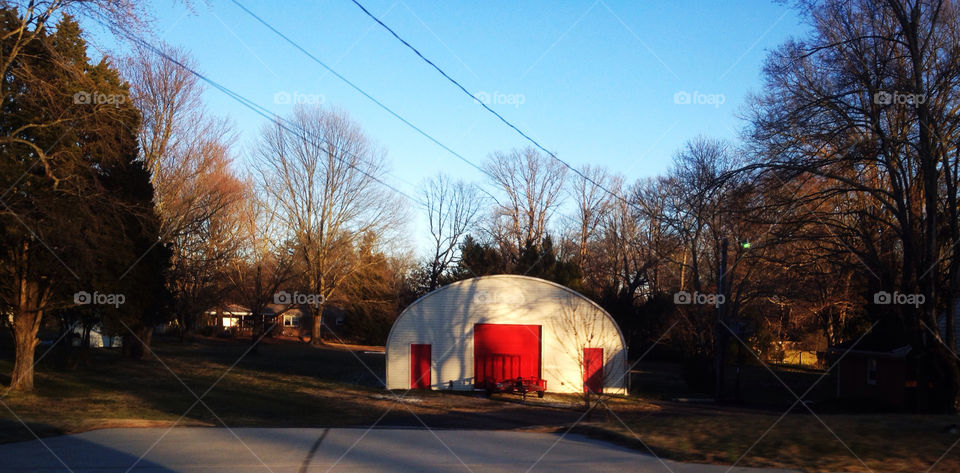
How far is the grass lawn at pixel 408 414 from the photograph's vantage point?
12.2 metres

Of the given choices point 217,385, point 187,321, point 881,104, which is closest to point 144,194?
point 217,385

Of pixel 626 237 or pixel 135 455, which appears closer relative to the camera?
pixel 135 455

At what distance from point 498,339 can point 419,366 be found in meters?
3.44

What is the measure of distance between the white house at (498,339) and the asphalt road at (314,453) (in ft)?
49.0

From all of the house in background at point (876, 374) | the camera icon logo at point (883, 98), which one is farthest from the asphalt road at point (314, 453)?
the house in background at point (876, 374)

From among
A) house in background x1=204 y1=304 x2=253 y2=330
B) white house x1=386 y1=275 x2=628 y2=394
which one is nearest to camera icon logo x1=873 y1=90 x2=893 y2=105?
white house x1=386 y1=275 x2=628 y2=394

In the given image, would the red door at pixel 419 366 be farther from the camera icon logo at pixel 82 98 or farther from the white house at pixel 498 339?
the camera icon logo at pixel 82 98

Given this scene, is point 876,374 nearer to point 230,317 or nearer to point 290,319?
point 230,317

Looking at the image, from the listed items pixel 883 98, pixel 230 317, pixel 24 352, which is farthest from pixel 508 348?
pixel 230 317

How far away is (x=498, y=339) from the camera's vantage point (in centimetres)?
3077

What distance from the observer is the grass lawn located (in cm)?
1223

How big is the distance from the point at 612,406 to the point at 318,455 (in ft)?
52.8

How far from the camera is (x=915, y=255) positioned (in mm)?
20422

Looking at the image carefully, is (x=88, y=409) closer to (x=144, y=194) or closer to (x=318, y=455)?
(x=318, y=455)
